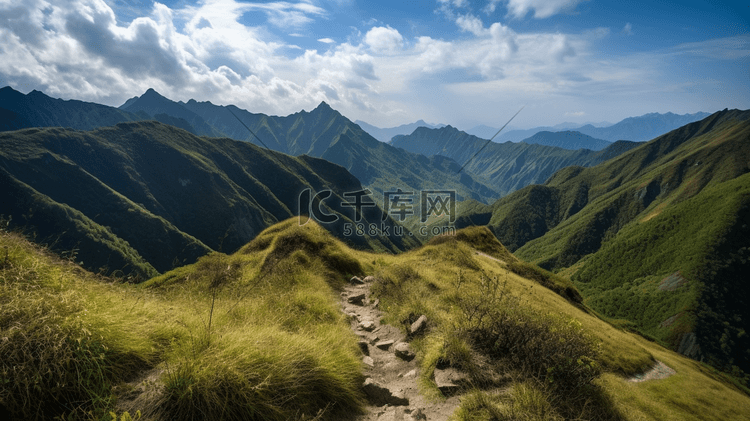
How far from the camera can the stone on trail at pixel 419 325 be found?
27.3 feet

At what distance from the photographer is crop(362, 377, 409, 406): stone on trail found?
19.6 ft

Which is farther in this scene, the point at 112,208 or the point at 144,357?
the point at 112,208

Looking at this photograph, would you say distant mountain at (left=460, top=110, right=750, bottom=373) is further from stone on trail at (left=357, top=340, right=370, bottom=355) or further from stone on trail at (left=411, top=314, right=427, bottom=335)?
stone on trail at (left=357, top=340, right=370, bottom=355)

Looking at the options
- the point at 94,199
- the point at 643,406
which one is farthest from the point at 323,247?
the point at 94,199

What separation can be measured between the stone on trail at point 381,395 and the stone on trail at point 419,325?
231cm

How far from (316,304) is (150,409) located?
17.5 ft

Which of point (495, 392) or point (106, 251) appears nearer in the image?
point (495, 392)

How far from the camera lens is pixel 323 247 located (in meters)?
15.4

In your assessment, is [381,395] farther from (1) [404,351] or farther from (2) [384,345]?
(2) [384,345]

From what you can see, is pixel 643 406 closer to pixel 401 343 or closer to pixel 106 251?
pixel 401 343

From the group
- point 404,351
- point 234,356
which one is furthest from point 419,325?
point 234,356

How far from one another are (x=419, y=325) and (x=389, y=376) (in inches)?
73.6

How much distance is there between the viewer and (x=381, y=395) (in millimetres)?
6070

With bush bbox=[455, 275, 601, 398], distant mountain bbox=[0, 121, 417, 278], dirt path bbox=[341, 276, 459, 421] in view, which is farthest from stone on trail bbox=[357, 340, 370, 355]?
distant mountain bbox=[0, 121, 417, 278]
